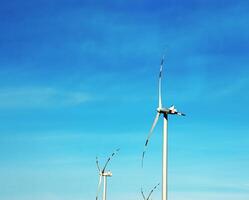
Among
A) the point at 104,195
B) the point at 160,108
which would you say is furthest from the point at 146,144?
the point at 104,195

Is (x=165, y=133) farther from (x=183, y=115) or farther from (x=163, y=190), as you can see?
(x=163, y=190)

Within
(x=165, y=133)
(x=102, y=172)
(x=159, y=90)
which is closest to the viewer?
(x=165, y=133)

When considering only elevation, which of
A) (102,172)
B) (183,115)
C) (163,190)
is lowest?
(163,190)

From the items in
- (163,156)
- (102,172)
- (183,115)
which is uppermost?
(102,172)

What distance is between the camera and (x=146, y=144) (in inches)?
2566

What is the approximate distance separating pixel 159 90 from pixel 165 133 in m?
7.26

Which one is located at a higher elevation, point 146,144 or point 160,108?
point 160,108

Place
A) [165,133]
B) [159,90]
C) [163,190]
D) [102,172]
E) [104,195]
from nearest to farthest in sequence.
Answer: [163,190]
[165,133]
[159,90]
[104,195]
[102,172]

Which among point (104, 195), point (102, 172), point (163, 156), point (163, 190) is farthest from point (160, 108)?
point (102, 172)

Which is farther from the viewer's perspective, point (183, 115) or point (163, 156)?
point (183, 115)

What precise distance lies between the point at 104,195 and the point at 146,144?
192 feet

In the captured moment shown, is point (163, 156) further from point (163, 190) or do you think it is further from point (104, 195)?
point (104, 195)

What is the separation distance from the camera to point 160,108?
7006 cm

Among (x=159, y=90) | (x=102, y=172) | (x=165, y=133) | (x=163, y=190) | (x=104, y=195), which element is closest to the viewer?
(x=163, y=190)
